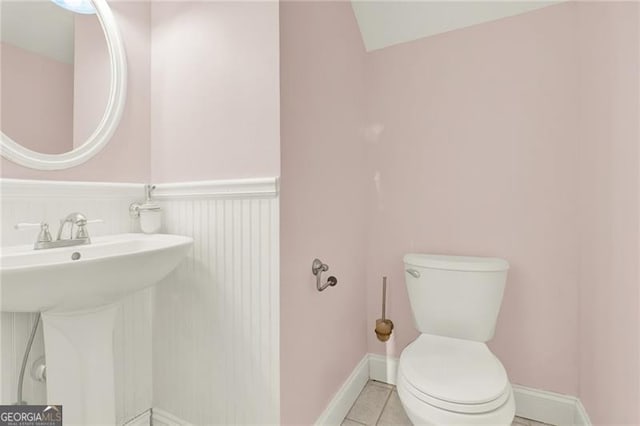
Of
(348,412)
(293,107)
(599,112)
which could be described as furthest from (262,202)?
(599,112)

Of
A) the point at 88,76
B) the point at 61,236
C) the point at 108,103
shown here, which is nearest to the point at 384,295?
the point at 61,236

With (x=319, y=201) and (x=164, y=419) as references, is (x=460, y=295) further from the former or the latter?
(x=164, y=419)

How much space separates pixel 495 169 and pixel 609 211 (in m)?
0.50

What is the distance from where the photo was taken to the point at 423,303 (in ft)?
4.78

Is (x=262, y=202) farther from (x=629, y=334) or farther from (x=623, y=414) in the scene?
(x=623, y=414)

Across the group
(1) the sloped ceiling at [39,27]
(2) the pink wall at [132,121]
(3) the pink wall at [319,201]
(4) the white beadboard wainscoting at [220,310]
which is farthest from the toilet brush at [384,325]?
(1) the sloped ceiling at [39,27]

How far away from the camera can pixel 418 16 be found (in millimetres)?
1609

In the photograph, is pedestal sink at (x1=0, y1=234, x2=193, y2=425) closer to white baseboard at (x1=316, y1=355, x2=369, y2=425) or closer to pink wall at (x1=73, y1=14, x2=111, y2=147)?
pink wall at (x1=73, y1=14, x2=111, y2=147)

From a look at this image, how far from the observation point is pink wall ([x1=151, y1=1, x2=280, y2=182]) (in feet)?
3.45

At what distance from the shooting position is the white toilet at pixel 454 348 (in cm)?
98

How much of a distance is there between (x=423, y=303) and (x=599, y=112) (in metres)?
1.04

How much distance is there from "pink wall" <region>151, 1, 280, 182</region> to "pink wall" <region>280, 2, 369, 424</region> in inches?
2.5

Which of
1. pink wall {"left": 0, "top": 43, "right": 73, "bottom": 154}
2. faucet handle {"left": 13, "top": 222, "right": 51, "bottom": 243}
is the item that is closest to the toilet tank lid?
faucet handle {"left": 13, "top": 222, "right": 51, "bottom": 243}

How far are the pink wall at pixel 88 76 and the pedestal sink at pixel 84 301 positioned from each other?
443 millimetres
